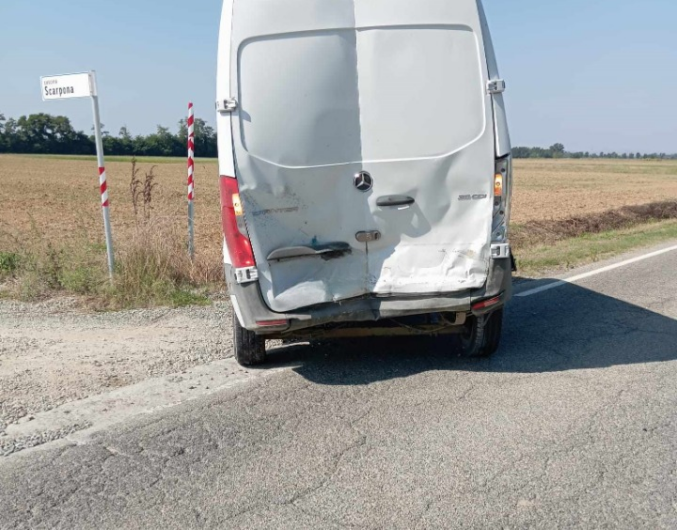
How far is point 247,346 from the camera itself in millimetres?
5039

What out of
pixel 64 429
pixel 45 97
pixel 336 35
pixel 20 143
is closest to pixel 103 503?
pixel 64 429

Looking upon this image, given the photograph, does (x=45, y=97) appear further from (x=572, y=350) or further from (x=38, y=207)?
(x=38, y=207)

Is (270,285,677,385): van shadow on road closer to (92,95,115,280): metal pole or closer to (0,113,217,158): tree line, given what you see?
(92,95,115,280): metal pole

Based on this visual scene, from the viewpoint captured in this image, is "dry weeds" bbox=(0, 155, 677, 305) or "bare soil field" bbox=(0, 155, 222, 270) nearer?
"dry weeds" bbox=(0, 155, 677, 305)

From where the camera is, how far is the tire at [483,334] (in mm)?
5176

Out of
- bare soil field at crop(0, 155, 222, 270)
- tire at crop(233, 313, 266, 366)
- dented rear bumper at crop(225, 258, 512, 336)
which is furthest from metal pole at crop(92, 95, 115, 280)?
dented rear bumper at crop(225, 258, 512, 336)

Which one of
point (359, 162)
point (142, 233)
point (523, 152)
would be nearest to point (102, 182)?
point (142, 233)

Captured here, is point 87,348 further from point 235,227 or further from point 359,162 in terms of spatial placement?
point 359,162

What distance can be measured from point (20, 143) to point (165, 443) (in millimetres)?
102976

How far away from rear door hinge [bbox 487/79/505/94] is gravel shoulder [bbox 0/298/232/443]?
286 centimetres

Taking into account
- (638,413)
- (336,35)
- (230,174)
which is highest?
(336,35)

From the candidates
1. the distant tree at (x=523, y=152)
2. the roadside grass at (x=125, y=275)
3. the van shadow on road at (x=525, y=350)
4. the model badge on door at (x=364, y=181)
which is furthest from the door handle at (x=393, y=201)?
the distant tree at (x=523, y=152)

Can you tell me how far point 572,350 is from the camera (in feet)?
18.4

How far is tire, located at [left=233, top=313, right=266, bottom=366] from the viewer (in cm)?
502
